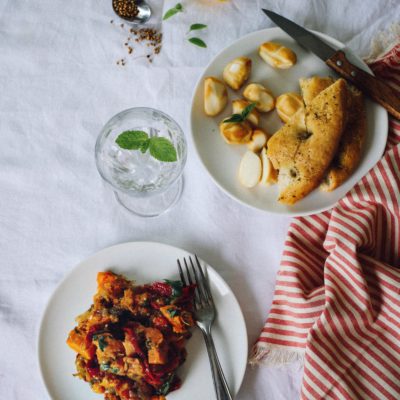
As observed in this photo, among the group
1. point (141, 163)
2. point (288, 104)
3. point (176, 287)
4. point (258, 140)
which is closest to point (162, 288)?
point (176, 287)

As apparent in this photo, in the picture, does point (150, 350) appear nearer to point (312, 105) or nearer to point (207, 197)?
point (207, 197)

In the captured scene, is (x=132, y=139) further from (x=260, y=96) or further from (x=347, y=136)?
(x=347, y=136)

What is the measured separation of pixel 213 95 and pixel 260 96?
0.11 m

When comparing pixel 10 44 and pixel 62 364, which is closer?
pixel 62 364

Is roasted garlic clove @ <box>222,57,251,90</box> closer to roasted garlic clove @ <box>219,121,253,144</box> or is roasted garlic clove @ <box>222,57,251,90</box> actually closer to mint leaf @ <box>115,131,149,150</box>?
roasted garlic clove @ <box>219,121,253,144</box>

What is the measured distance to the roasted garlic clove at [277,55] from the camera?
4.01 feet

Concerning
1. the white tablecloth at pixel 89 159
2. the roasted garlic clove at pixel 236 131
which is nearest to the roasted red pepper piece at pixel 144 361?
the white tablecloth at pixel 89 159

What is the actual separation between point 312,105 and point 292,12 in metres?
0.31

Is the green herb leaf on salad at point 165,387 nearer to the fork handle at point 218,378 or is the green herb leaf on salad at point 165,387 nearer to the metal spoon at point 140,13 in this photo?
the fork handle at point 218,378

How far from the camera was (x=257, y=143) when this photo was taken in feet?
3.96

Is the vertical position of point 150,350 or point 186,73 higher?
point 186,73

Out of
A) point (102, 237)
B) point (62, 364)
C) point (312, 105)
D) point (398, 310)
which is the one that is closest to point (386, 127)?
point (312, 105)

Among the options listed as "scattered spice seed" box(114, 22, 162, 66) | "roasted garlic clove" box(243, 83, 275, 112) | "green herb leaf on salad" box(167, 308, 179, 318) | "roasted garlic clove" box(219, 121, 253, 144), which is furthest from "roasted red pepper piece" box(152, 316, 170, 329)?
"scattered spice seed" box(114, 22, 162, 66)

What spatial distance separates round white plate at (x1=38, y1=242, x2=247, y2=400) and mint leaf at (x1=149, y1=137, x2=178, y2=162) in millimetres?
214
